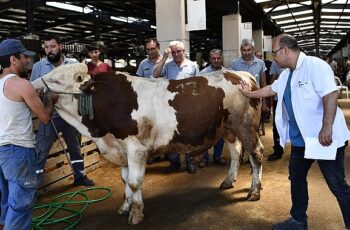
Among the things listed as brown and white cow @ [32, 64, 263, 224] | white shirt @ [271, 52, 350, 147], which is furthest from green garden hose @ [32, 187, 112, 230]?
white shirt @ [271, 52, 350, 147]

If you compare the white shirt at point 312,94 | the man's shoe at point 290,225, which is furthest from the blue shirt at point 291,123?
the man's shoe at point 290,225

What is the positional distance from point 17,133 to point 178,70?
275 centimetres

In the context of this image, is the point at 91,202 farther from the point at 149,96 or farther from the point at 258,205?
the point at 258,205

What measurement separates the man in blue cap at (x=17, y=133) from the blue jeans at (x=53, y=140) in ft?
5.02

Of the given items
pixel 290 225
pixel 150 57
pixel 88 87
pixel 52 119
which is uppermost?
pixel 150 57

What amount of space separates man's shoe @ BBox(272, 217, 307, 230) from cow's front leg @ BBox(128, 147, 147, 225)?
53.1 inches

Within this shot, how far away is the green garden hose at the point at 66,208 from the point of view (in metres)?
3.81

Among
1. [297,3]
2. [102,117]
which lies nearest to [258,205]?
[102,117]

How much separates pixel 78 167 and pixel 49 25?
495 inches

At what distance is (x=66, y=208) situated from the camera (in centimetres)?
420

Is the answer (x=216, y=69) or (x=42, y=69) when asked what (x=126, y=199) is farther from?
(x=216, y=69)

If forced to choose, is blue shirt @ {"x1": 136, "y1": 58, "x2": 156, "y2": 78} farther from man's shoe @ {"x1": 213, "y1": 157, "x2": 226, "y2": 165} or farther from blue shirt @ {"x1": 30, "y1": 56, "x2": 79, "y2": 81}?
man's shoe @ {"x1": 213, "y1": 157, "x2": 226, "y2": 165}

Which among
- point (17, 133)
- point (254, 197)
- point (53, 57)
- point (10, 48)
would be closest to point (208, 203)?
point (254, 197)

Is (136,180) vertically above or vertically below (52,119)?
below
